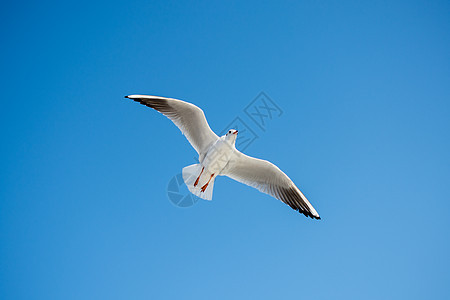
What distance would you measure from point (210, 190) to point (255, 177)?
104cm

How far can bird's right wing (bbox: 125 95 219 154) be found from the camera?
674cm

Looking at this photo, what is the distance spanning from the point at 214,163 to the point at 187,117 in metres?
1.06

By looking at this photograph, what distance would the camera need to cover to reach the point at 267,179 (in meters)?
7.34

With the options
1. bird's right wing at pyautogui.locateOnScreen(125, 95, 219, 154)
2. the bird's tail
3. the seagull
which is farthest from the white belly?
bird's right wing at pyautogui.locateOnScreen(125, 95, 219, 154)

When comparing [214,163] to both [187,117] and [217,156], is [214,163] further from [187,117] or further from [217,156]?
[187,117]

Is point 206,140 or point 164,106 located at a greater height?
point 164,106

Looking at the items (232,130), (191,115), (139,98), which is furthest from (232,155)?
(139,98)

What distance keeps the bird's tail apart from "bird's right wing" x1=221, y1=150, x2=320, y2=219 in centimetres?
55

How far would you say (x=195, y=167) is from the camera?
7.00m

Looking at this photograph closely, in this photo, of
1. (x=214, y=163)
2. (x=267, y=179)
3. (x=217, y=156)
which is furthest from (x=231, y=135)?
(x=267, y=179)

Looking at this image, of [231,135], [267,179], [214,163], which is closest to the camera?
[231,135]

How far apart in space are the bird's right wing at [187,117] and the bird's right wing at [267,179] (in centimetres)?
67

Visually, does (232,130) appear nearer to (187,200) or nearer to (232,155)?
(232,155)

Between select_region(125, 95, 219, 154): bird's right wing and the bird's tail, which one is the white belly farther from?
select_region(125, 95, 219, 154): bird's right wing
